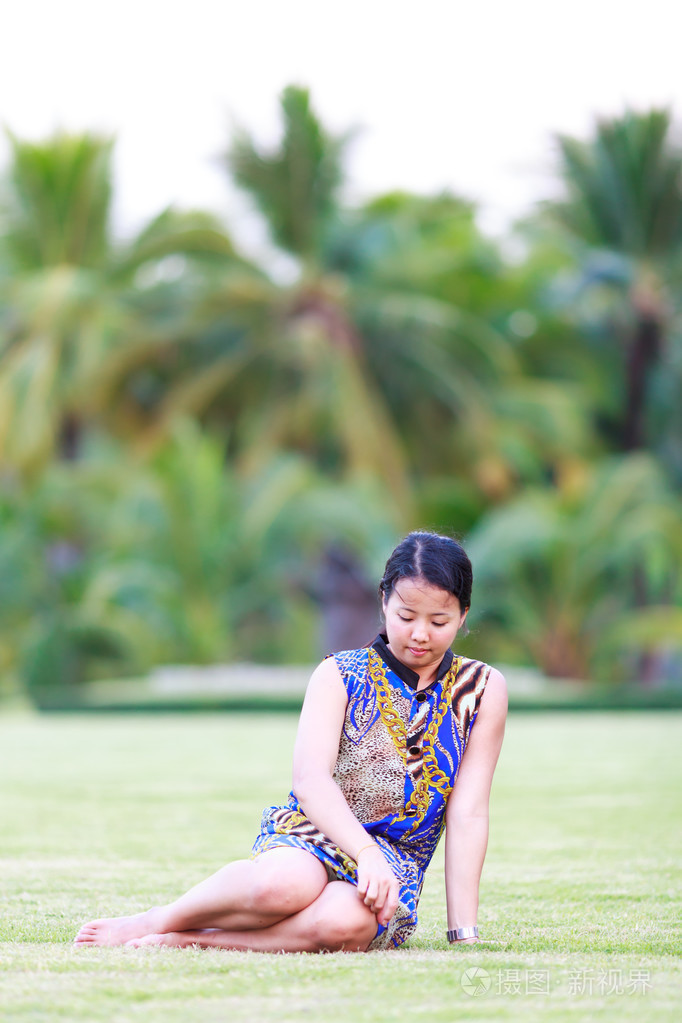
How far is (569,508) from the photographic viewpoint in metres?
20.0

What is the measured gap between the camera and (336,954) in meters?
3.07

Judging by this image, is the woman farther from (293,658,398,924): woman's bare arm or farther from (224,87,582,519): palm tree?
(224,87,582,519): palm tree

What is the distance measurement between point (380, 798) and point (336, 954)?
0.37 m

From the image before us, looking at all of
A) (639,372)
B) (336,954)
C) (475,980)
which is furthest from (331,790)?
(639,372)

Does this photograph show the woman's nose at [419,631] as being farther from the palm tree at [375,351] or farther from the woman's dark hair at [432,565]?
the palm tree at [375,351]

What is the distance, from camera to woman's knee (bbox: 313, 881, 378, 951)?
3054 millimetres

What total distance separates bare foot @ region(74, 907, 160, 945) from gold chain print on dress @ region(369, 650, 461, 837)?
0.60m

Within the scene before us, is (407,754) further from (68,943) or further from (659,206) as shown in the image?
(659,206)

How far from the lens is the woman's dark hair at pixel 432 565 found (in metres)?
3.21

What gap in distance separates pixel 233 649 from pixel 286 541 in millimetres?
1686

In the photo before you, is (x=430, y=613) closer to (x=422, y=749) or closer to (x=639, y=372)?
(x=422, y=749)

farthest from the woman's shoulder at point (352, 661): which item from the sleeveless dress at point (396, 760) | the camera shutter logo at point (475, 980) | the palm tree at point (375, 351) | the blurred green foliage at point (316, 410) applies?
the palm tree at point (375, 351)

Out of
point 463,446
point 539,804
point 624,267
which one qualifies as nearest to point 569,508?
point 463,446

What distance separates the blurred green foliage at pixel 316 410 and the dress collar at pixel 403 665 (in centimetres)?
1446
